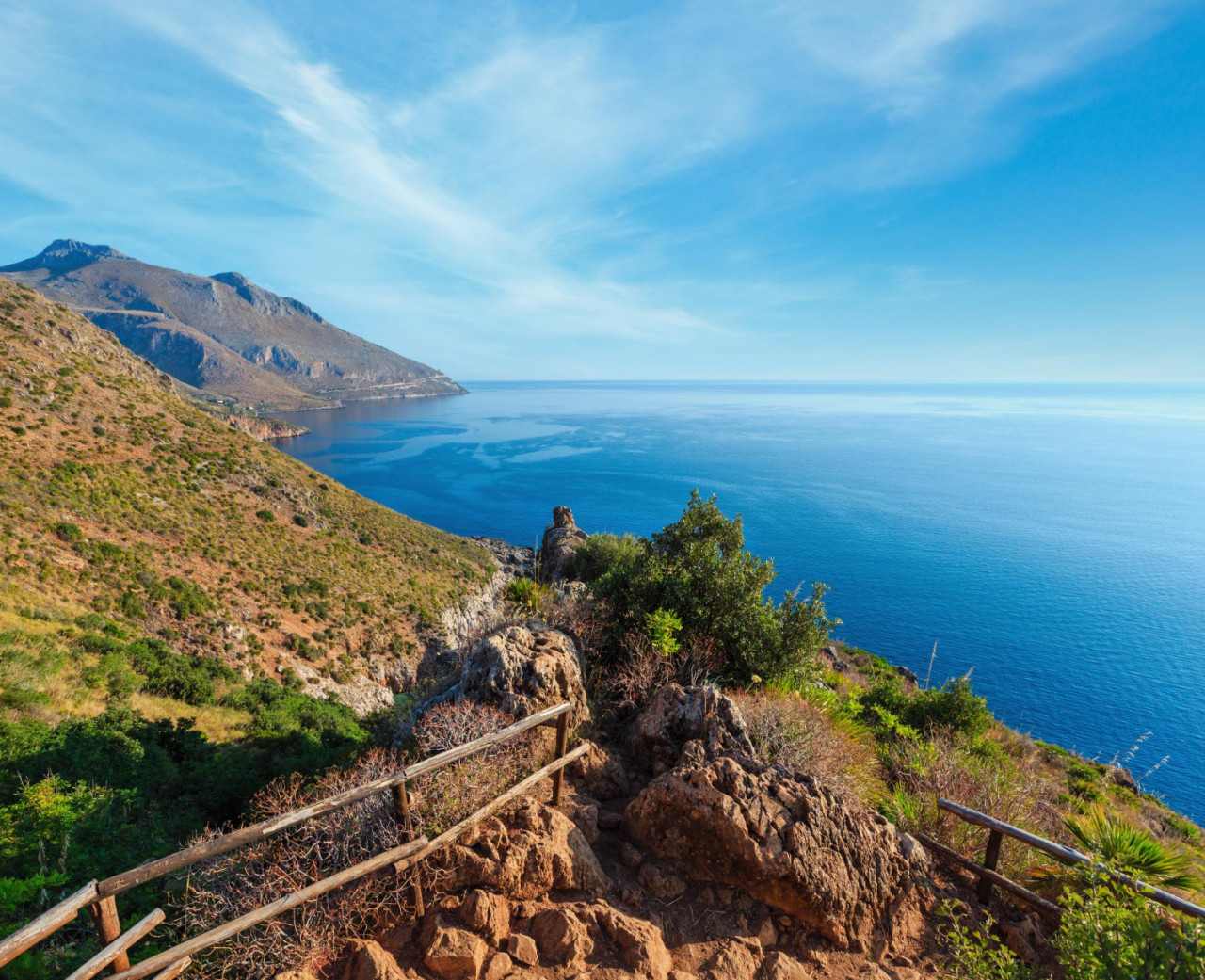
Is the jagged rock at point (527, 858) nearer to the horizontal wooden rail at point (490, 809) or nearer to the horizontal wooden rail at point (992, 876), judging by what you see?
the horizontal wooden rail at point (490, 809)

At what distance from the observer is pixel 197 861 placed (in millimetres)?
4270

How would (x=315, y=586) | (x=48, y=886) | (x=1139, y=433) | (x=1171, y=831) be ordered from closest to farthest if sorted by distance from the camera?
(x=48, y=886) → (x=1171, y=831) → (x=315, y=586) → (x=1139, y=433)

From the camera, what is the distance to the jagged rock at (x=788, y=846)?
16.9 ft

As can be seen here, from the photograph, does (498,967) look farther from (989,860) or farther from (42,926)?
(989,860)

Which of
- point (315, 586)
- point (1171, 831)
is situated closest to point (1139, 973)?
point (1171, 831)

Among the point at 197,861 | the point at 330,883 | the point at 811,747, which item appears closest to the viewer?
the point at 330,883

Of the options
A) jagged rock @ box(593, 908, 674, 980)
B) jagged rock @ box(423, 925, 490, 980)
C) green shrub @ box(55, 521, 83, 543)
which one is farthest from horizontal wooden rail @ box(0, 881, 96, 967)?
green shrub @ box(55, 521, 83, 543)

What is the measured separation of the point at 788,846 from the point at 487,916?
3.04 m

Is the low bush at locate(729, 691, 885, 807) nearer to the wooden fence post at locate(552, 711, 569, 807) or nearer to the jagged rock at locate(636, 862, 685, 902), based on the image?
the jagged rock at locate(636, 862, 685, 902)

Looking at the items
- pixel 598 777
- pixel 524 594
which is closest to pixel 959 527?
pixel 524 594

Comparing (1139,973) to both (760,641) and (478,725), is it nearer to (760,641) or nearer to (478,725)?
(478,725)

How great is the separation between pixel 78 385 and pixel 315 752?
4147cm

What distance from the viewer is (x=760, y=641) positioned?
395 inches

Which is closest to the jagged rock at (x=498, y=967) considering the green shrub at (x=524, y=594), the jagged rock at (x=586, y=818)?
the jagged rock at (x=586, y=818)
